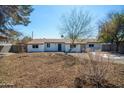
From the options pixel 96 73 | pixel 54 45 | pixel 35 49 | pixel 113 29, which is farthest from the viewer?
pixel 54 45

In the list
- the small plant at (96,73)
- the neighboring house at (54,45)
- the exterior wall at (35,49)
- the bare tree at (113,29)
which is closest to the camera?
the small plant at (96,73)

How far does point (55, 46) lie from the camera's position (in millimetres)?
19906

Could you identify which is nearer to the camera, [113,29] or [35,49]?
[113,29]

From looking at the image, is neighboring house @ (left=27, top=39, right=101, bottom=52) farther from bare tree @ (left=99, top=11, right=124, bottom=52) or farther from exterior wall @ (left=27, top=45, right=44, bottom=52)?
bare tree @ (left=99, top=11, right=124, bottom=52)

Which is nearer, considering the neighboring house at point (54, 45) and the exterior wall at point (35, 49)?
the exterior wall at point (35, 49)

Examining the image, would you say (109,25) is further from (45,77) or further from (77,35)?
(45,77)

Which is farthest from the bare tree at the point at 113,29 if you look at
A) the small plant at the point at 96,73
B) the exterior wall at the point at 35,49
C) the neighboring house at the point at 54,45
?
the small plant at the point at 96,73

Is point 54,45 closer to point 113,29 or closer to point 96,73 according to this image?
point 113,29

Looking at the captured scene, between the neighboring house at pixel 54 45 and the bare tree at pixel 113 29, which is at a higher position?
the bare tree at pixel 113 29

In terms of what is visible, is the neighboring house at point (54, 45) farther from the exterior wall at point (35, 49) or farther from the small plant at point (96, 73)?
the small plant at point (96, 73)

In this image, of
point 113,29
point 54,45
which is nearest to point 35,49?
point 54,45

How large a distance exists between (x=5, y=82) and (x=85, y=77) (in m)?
1.57
